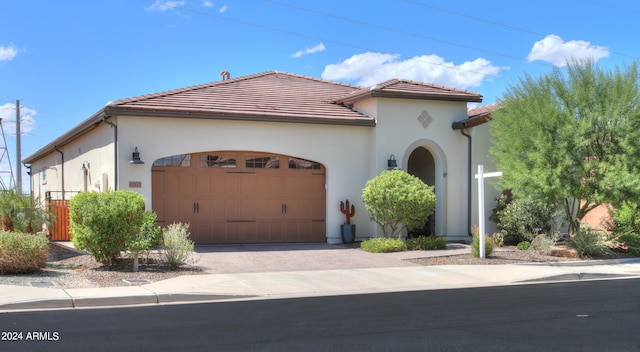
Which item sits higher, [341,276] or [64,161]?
[64,161]

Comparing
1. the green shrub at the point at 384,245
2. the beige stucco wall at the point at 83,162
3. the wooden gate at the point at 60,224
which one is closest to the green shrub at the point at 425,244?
the green shrub at the point at 384,245

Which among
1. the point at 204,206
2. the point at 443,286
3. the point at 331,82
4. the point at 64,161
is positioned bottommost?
the point at 443,286

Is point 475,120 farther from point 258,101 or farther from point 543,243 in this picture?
point 258,101

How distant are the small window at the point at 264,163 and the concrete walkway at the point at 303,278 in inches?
100

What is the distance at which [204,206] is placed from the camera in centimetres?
1778

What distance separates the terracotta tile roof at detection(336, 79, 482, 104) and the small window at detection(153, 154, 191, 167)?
5635 millimetres

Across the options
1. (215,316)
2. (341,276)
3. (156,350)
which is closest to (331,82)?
(341,276)

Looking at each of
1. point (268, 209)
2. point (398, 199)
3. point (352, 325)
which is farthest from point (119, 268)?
point (398, 199)

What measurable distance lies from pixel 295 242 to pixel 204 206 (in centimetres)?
303

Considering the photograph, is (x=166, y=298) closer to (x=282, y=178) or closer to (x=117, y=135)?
(x=117, y=135)

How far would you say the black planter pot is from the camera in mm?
18641

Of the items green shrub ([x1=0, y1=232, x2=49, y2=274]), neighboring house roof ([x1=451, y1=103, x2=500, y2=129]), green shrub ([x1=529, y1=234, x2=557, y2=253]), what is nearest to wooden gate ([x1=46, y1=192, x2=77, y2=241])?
green shrub ([x1=0, y1=232, x2=49, y2=274])

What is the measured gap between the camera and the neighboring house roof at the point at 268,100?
17016 mm

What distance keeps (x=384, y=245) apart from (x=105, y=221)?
295 inches
